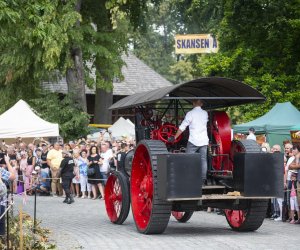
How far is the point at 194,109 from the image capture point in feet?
53.2

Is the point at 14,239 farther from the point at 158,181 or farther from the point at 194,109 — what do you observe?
the point at 194,109

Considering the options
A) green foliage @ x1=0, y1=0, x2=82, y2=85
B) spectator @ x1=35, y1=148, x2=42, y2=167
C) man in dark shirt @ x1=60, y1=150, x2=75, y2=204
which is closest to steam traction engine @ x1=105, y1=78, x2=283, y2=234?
man in dark shirt @ x1=60, y1=150, x2=75, y2=204

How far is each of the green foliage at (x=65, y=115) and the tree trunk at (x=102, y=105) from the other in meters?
6.73

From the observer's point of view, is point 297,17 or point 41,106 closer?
point 297,17

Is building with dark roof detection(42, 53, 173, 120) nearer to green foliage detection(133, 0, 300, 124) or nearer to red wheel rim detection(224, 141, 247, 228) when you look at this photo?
green foliage detection(133, 0, 300, 124)

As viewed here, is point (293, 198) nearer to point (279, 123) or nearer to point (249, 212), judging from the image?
point (249, 212)

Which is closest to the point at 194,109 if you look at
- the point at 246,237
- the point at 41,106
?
the point at 246,237

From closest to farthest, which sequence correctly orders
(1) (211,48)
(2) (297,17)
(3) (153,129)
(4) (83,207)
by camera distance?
(3) (153,129) → (4) (83,207) → (2) (297,17) → (1) (211,48)

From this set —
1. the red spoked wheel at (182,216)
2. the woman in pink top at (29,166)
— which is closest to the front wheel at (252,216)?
the red spoked wheel at (182,216)

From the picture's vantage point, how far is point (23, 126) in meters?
31.2

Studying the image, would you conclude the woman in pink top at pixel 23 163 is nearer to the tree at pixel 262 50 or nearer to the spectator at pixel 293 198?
the tree at pixel 262 50

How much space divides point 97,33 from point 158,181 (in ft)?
75.1

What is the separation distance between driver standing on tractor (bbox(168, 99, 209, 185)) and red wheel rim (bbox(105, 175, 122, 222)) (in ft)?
8.13

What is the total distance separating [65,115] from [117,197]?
18.7m
